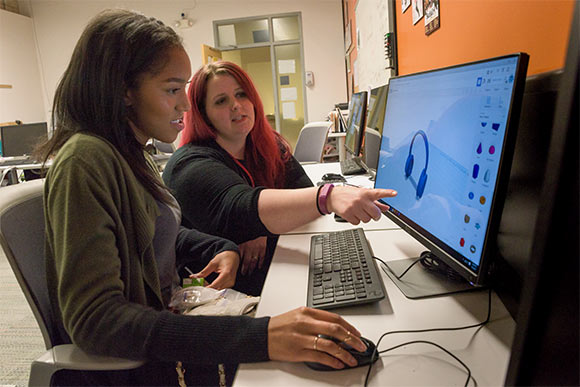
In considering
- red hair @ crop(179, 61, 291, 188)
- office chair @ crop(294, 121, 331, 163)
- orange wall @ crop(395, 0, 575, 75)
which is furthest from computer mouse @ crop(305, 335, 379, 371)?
office chair @ crop(294, 121, 331, 163)

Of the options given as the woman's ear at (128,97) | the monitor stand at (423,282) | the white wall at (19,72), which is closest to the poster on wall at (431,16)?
the monitor stand at (423,282)

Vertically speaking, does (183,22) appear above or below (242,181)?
above

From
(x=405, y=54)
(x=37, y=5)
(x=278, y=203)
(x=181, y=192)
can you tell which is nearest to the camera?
(x=278, y=203)

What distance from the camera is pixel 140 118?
86 centimetres

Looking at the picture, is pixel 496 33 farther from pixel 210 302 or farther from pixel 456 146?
pixel 210 302

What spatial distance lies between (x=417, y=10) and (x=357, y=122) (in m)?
0.61

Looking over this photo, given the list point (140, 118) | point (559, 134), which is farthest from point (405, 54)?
point (559, 134)

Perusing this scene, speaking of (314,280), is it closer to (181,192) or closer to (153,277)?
(153,277)

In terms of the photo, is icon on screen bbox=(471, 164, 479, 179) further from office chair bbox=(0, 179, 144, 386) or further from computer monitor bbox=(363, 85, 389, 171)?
computer monitor bbox=(363, 85, 389, 171)

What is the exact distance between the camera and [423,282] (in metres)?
0.76

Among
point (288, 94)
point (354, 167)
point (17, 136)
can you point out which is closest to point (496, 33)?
point (354, 167)

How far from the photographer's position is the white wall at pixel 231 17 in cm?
611

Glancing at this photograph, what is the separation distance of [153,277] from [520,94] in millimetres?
717

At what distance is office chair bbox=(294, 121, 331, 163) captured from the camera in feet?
11.2
